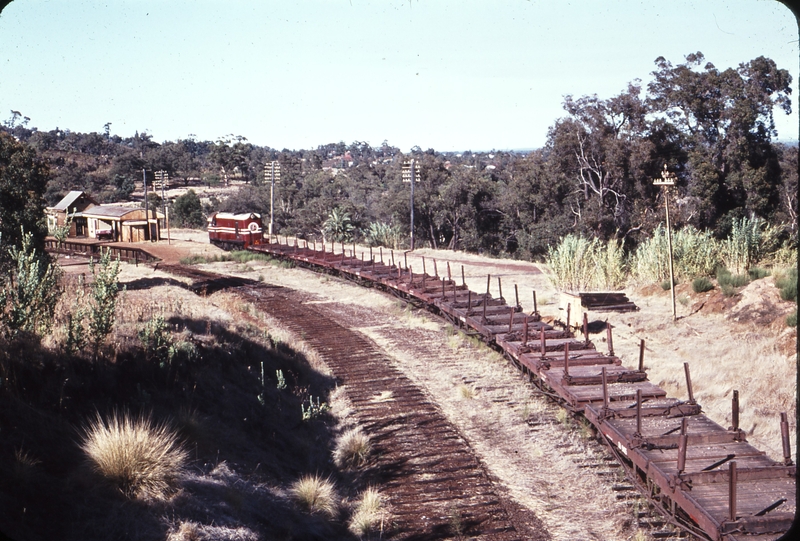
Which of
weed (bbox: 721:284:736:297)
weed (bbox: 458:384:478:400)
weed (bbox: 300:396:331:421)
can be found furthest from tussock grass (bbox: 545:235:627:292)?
weed (bbox: 300:396:331:421)

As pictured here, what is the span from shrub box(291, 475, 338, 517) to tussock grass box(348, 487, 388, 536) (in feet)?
0.91

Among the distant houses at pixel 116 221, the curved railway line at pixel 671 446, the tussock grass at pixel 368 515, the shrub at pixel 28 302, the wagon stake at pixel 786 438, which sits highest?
the distant houses at pixel 116 221

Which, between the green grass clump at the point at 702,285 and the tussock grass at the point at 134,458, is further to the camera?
the green grass clump at the point at 702,285

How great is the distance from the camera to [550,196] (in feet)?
118

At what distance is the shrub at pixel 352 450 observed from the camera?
29.8ft

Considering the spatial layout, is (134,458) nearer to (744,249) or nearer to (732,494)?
(732,494)

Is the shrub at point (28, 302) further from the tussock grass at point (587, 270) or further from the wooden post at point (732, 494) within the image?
the tussock grass at point (587, 270)

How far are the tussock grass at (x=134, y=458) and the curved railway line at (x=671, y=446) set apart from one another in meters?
3.59

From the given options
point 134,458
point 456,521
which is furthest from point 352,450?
point 134,458

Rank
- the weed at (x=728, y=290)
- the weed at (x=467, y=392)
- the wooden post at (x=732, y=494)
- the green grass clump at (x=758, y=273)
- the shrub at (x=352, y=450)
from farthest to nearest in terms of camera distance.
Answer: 1. the green grass clump at (x=758, y=273)
2. the weed at (x=728, y=290)
3. the weed at (x=467, y=392)
4. the shrub at (x=352, y=450)
5. the wooden post at (x=732, y=494)

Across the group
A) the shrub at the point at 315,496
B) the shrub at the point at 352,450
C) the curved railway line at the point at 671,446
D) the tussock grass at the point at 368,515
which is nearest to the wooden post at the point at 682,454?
the curved railway line at the point at 671,446

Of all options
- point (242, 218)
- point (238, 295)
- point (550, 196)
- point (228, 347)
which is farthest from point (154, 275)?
point (550, 196)

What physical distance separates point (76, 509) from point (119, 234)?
43.9m

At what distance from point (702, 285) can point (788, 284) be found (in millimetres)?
2368
